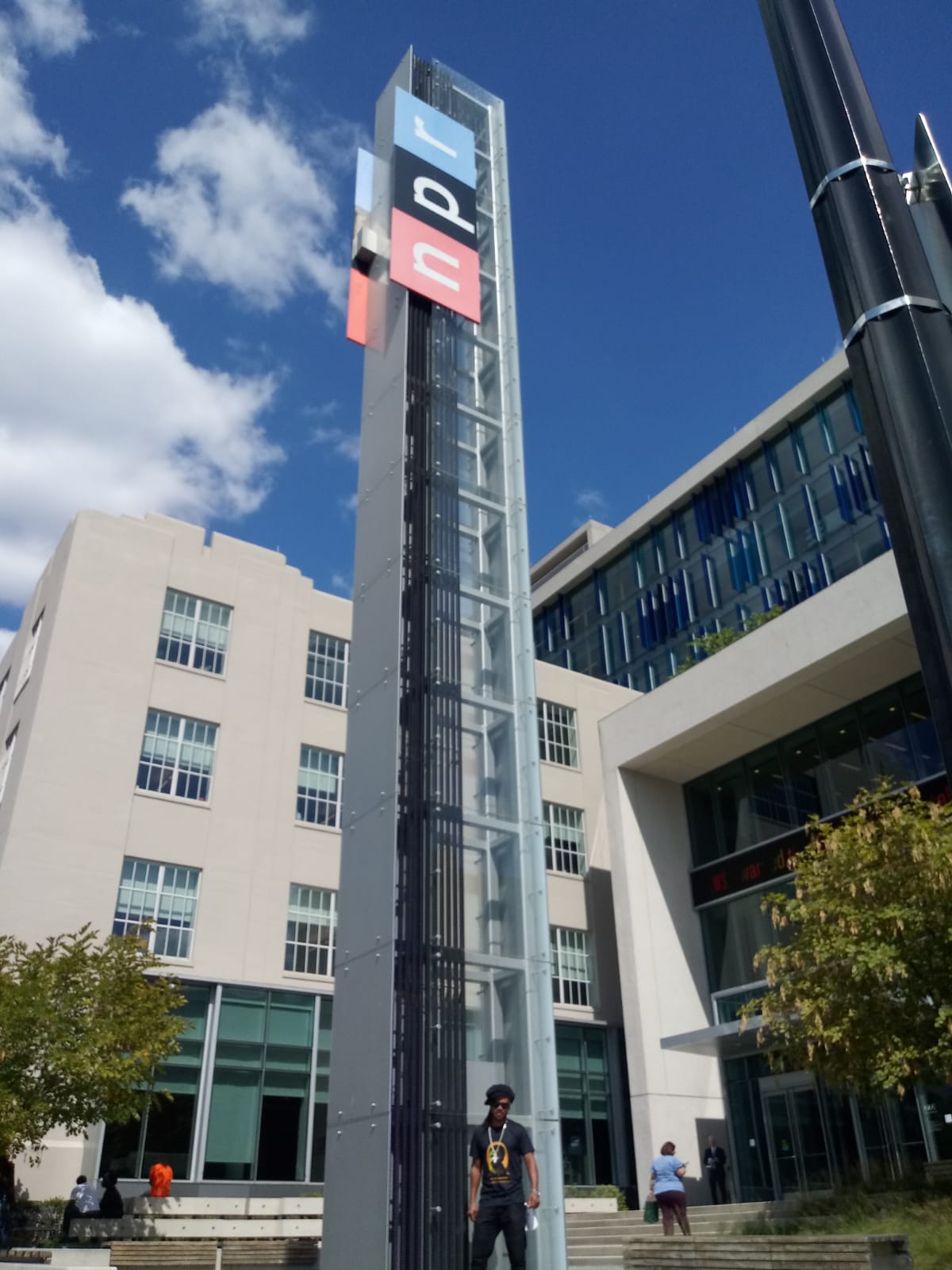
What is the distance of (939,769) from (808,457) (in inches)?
776

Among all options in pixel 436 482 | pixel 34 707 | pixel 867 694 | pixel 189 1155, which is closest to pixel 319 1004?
pixel 189 1155

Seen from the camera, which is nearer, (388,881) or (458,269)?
(388,881)

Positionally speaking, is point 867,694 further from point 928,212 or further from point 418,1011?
point 928,212

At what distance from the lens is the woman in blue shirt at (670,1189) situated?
1842 cm

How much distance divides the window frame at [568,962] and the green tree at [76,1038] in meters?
13.4

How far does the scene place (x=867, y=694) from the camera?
90.3 feet

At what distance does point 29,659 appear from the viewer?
3053 cm

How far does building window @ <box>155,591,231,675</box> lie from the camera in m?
30.0

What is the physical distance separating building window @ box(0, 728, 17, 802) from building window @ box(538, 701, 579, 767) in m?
15.4

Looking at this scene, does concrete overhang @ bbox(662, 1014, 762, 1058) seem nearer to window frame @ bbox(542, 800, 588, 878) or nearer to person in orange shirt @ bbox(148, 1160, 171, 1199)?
window frame @ bbox(542, 800, 588, 878)

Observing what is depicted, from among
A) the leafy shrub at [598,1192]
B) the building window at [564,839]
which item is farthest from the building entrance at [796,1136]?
the building window at [564,839]

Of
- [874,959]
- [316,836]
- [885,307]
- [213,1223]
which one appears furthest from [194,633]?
[885,307]

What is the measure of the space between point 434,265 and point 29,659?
59.6ft

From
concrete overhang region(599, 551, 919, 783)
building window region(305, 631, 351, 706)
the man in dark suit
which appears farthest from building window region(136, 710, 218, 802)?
the man in dark suit
